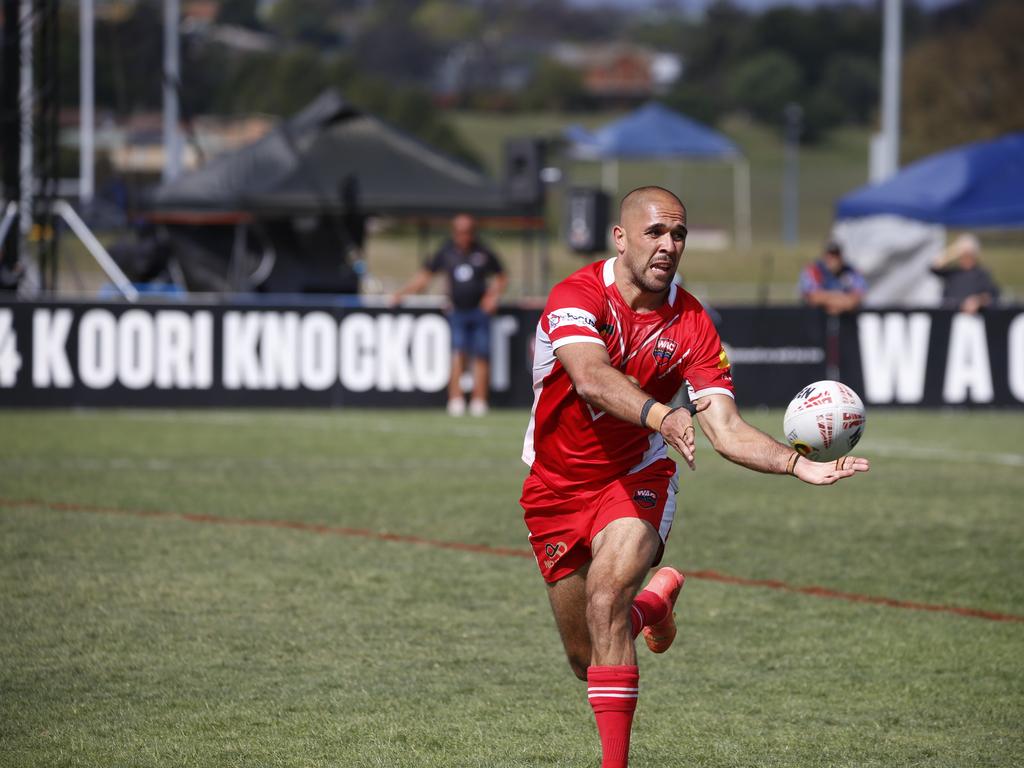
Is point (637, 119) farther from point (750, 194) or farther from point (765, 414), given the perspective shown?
point (750, 194)

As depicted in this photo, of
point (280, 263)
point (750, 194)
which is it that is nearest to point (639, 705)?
point (280, 263)

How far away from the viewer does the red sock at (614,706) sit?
533 cm

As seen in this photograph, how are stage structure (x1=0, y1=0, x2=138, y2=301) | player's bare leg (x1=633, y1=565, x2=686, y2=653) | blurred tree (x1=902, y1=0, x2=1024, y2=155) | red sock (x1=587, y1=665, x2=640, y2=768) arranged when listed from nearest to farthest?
1. red sock (x1=587, y1=665, x2=640, y2=768)
2. player's bare leg (x1=633, y1=565, x2=686, y2=653)
3. stage structure (x1=0, y1=0, x2=138, y2=301)
4. blurred tree (x1=902, y1=0, x2=1024, y2=155)

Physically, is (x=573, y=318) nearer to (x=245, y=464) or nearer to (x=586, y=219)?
(x=245, y=464)

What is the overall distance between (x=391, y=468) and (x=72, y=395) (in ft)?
18.0

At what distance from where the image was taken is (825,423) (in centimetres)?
538

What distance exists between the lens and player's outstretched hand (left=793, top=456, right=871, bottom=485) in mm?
5066

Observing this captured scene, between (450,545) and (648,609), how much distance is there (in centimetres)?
413

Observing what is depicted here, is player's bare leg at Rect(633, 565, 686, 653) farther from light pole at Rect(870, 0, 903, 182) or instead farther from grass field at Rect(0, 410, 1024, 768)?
light pole at Rect(870, 0, 903, 182)

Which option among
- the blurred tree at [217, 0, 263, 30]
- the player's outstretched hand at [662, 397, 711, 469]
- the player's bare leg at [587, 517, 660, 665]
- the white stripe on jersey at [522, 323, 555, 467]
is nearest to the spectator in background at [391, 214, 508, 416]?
the white stripe on jersey at [522, 323, 555, 467]

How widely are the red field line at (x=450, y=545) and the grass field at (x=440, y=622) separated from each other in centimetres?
5

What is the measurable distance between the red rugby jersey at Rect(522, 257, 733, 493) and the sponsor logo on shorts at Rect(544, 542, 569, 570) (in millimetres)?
210

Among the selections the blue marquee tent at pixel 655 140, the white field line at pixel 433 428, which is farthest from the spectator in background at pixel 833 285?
the blue marquee tent at pixel 655 140

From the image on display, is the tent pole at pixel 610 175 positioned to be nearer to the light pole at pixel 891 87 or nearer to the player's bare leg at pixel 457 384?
the light pole at pixel 891 87
